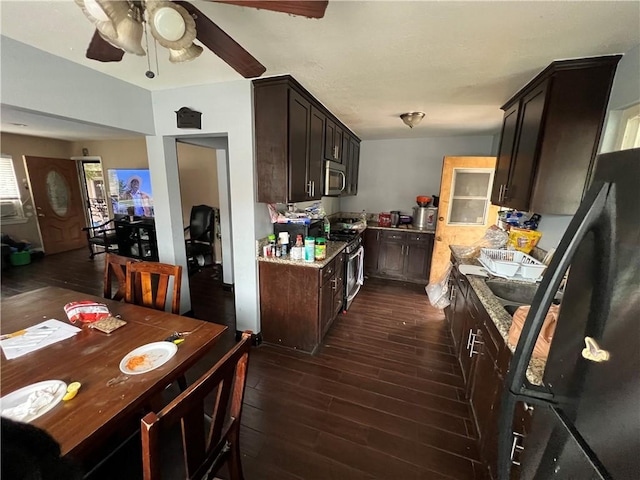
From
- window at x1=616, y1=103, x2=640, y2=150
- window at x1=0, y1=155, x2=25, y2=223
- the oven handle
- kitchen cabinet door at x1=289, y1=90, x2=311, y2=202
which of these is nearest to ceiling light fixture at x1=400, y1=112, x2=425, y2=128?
kitchen cabinet door at x1=289, y1=90, x2=311, y2=202

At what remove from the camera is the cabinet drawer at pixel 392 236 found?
4090mm

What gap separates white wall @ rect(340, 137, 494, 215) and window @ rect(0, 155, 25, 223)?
20.3ft

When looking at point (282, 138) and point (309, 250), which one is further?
point (309, 250)

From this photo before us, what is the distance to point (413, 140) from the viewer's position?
436 centimetres

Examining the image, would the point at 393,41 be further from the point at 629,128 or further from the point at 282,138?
the point at 629,128

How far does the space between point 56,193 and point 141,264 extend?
5571mm

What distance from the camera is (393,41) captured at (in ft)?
4.72

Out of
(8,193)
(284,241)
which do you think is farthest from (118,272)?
(8,193)

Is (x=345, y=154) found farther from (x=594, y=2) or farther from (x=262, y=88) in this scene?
(x=594, y=2)

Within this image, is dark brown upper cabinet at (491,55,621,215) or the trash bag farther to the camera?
the trash bag

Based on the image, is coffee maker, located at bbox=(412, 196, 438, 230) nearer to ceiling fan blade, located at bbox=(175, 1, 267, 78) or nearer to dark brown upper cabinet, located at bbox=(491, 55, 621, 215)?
dark brown upper cabinet, located at bbox=(491, 55, 621, 215)

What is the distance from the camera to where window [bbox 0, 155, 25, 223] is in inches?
178

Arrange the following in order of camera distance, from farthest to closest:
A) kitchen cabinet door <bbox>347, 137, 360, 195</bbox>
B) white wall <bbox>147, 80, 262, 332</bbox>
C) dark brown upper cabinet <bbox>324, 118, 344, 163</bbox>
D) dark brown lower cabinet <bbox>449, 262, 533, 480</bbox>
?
kitchen cabinet door <bbox>347, 137, 360, 195</bbox> < dark brown upper cabinet <bbox>324, 118, 344, 163</bbox> < white wall <bbox>147, 80, 262, 332</bbox> < dark brown lower cabinet <bbox>449, 262, 533, 480</bbox>

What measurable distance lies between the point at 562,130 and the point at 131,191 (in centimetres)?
650
